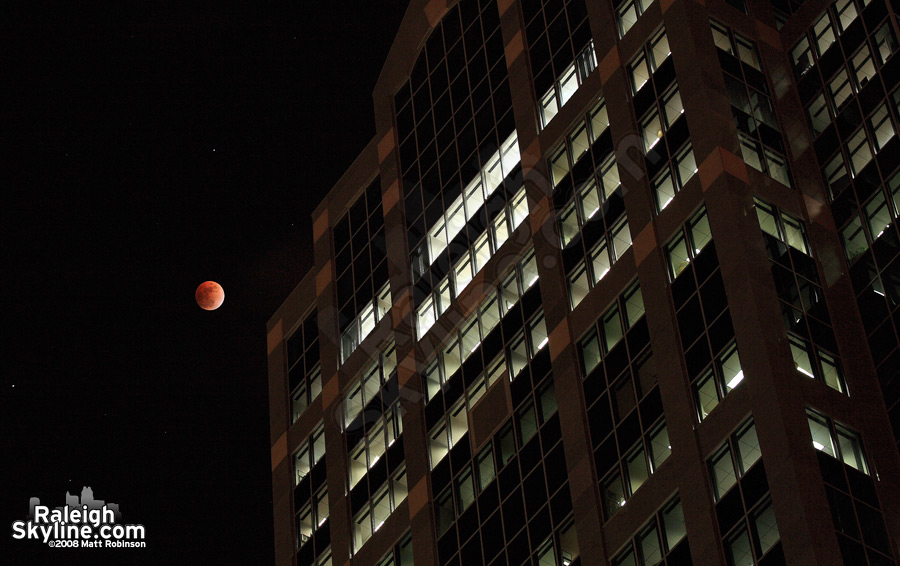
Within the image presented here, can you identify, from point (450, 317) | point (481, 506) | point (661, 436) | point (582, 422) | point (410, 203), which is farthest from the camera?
point (410, 203)

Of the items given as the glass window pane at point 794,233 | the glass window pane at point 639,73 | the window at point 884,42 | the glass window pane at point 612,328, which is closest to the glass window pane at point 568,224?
the glass window pane at point 612,328

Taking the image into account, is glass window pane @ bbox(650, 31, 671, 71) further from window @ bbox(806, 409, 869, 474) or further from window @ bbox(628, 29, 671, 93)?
window @ bbox(806, 409, 869, 474)

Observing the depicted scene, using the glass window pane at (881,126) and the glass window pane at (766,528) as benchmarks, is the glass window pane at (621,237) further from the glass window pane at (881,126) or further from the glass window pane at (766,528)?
the glass window pane at (766,528)

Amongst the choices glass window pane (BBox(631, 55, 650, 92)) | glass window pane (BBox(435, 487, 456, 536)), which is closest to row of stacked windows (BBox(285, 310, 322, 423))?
glass window pane (BBox(435, 487, 456, 536))

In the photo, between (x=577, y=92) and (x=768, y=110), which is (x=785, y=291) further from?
(x=577, y=92)

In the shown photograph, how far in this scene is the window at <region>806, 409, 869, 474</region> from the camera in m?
53.9

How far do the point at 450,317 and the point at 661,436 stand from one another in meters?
18.8

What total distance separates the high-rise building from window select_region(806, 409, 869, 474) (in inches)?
4.6

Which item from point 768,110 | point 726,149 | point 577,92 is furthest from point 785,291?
point 577,92

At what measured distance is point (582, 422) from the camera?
61156 mm

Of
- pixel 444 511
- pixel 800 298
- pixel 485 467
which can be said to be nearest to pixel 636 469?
pixel 800 298

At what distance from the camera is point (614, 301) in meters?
62.6

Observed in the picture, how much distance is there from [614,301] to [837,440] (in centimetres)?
1226

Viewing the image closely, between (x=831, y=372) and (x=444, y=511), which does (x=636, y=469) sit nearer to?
(x=831, y=372)
